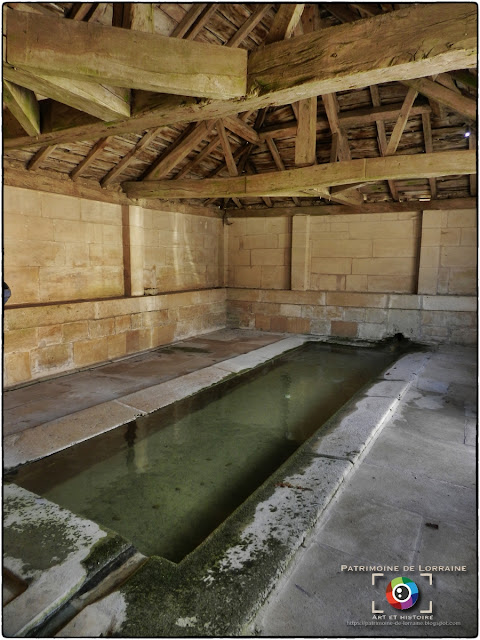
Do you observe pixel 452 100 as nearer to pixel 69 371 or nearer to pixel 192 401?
pixel 192 401

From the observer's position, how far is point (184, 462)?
3766 millimetres

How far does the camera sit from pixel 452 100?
A: 16.5ft

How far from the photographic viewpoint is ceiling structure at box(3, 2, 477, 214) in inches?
90.7

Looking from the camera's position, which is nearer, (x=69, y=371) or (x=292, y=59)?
(x=292, y=59)

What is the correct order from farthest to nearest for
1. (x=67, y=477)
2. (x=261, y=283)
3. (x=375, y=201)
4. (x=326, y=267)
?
(x=261, y=283)
(x=326, y=267)
(x=375, y=201)
(x=67, y=477)

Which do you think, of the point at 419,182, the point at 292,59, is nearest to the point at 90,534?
the point at 292,59

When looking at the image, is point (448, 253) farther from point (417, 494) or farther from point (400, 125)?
point (417, 494)

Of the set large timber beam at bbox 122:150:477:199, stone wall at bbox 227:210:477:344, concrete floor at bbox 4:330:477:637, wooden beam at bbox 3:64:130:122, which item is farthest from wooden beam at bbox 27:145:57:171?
stone wall at bbox 227:210:477:344

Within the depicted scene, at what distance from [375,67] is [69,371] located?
576 cm

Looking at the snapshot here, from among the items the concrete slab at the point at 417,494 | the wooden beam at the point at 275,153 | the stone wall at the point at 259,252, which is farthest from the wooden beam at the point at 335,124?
the concrete slab at the point at 417,494

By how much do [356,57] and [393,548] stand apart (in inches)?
116

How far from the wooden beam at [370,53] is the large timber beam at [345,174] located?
276cm

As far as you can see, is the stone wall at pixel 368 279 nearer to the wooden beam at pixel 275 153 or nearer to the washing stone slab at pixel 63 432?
the wooden beam at pixel 275 153

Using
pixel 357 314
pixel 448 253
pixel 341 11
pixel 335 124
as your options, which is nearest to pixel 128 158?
pixel 335 124
